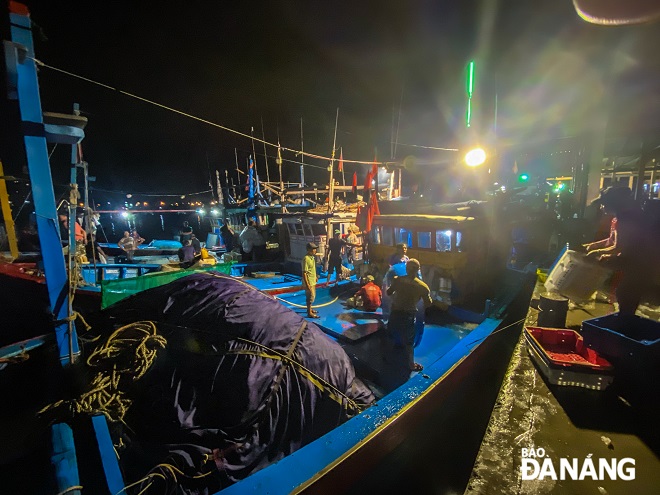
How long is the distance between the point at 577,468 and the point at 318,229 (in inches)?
518

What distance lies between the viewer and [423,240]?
10.8m

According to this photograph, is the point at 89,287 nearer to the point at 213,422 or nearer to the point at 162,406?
the point at 162,406

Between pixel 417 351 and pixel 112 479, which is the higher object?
pixel 112 479

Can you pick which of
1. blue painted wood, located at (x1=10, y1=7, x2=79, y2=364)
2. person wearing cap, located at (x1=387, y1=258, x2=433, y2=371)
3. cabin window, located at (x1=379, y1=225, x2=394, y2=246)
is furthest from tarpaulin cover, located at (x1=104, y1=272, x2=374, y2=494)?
Answer: cabin window, located at (x1=379, y1=225, x2=394, y2=246)

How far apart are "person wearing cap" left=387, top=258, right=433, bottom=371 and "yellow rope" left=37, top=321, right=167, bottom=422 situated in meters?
4.09

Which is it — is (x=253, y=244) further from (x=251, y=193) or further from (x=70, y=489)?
(x=70, y=489)

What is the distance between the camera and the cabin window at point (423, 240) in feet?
34.2

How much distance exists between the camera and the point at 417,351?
6703 millimetres

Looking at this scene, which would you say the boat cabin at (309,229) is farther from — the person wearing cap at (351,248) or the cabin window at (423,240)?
the cabin window at (423,240)

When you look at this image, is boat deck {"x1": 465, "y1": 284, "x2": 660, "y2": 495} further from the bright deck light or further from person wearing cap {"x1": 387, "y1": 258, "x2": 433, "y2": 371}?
the bright deck light

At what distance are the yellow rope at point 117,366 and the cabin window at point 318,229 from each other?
10950 mm

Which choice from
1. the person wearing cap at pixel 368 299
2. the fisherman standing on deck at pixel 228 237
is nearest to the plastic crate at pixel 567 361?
the person wearing cap at pixel 368 299

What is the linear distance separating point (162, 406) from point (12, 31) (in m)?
5.00

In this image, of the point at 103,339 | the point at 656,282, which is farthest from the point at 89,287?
the point at 656,282
